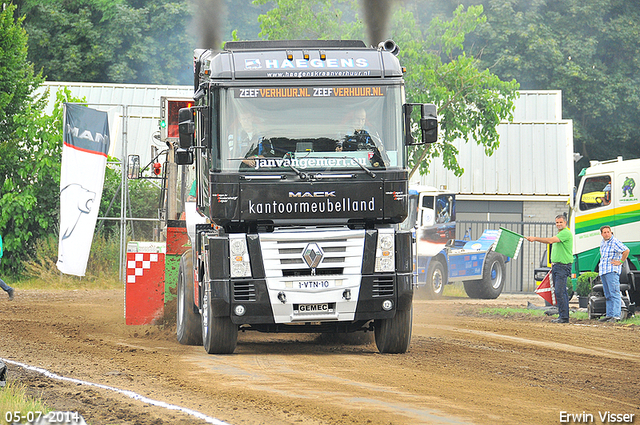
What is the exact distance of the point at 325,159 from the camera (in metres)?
9.60

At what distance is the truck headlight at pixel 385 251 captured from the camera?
973 cm

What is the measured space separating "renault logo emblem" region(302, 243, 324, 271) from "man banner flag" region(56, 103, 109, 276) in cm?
1225

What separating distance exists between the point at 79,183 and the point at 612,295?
1245 cm

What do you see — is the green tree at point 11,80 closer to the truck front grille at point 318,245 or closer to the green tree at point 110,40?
the green tree at point 110,40

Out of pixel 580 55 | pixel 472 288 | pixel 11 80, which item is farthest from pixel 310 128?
pixel 580 55

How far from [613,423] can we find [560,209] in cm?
2530

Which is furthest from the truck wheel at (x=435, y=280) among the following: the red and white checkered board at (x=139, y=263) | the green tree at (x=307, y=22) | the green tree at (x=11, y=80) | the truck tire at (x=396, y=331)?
the truck tire at (x=396, y=331)

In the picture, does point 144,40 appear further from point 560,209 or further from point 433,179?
point 560,209

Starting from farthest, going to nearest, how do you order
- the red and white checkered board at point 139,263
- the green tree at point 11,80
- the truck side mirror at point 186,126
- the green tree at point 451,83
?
the green tree at point 11,80 → the green tree at point 451,83 → the red and white checkered board at point 139,263 → the truck side mirror at point 186,126

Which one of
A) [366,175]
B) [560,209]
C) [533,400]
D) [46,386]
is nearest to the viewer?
[533,400]

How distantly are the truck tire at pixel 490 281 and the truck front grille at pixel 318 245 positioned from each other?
14.8 m

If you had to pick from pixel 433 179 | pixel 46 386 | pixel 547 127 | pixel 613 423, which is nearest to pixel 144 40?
pixel 433 179

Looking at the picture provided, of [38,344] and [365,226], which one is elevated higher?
[365,226]

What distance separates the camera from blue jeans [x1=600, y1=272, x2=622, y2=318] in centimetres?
1602
